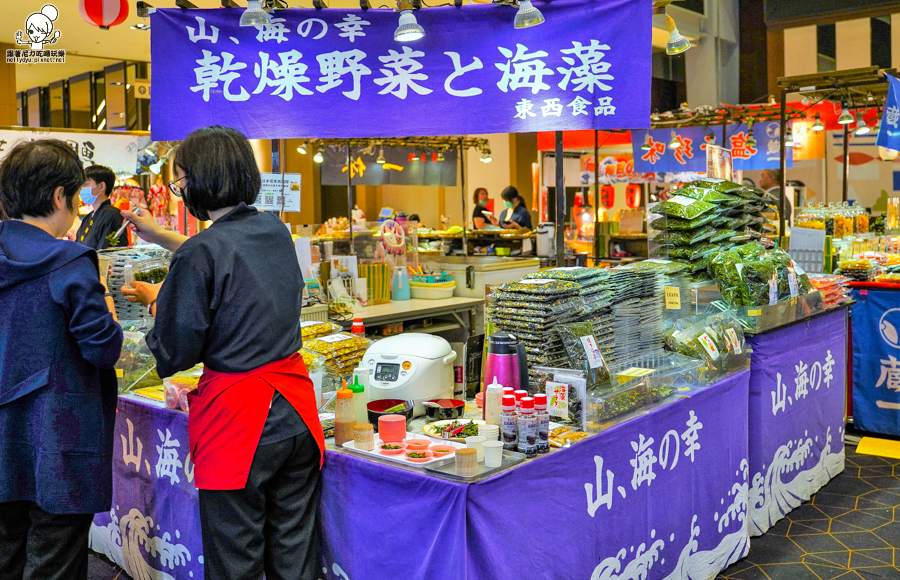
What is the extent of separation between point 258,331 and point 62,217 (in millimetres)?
792

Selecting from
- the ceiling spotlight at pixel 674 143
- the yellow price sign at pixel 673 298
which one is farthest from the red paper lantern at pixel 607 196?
the yellow price sign at pixel 673 298

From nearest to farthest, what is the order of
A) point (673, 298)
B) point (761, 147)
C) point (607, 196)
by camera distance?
point (673, 298)
point (761, 147)
point (607, 196)

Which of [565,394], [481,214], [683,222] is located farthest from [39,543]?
[481,214]

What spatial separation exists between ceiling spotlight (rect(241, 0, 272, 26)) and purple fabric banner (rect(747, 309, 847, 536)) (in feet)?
8.45

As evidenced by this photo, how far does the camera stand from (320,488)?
2346 millimetres

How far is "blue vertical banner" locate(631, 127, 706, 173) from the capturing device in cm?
1190

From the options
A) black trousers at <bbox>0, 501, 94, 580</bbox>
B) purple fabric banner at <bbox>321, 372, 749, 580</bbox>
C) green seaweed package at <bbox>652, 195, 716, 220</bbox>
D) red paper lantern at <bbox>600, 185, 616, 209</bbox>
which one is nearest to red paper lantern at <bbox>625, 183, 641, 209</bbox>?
red paper lantern at <bbox>600, 185, 616, 209</bbox>

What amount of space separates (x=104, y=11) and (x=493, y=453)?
5584mm

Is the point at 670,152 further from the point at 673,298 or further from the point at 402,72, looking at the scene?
the point at 402,72

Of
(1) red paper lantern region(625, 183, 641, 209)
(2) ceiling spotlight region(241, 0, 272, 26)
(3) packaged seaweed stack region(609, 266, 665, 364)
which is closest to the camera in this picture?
(3) packaged seaweed stack region(609, 266, 665, 364)

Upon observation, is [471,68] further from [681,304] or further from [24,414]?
[24,414]

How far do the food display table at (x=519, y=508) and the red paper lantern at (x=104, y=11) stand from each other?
424 cm

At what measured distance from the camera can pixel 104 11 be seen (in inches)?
241

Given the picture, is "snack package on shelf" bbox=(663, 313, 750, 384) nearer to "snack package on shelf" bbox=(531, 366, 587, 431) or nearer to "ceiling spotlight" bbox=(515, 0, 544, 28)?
"snack package on shelf" bbox=(531, 366, 587, 431)
